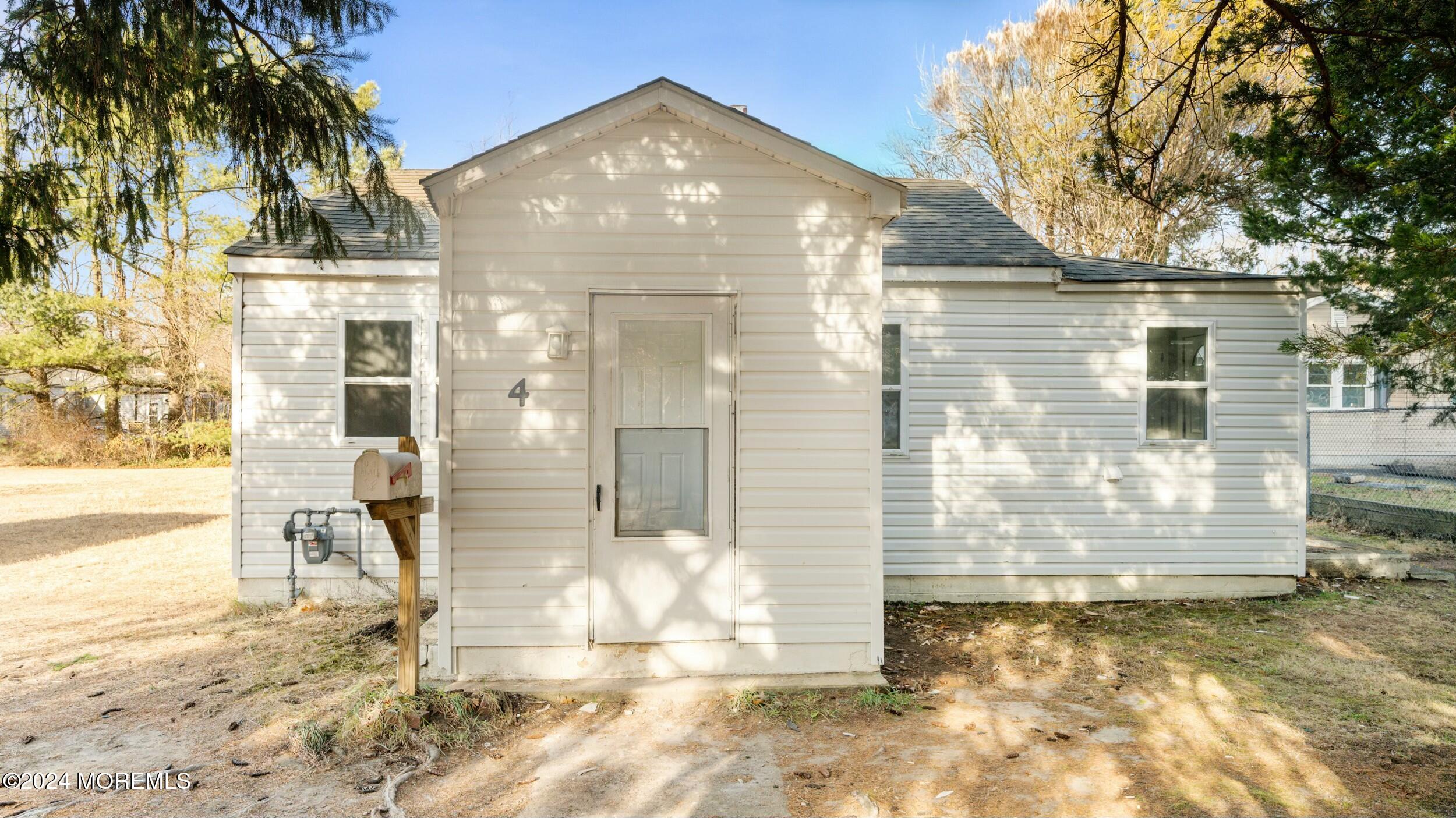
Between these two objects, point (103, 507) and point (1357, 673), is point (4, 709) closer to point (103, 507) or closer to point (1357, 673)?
point (1357, 673)

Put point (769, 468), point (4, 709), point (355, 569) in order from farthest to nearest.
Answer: point (355, 569) → point (769, 468) → point (4, 709)

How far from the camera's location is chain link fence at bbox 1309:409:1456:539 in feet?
32.6

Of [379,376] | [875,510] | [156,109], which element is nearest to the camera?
[156,109]

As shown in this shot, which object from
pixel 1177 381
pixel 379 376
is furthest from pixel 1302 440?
pixel 379 376

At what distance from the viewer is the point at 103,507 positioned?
12727 mm

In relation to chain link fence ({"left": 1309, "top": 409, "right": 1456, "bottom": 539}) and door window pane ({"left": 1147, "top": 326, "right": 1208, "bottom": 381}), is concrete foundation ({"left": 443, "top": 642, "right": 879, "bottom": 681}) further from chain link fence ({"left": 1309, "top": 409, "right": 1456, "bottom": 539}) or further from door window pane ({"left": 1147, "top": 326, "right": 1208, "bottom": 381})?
chain link fence ({"left": 1309, "top": 409, "right": 1456, "bottom": 539})

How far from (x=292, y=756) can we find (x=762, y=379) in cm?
325

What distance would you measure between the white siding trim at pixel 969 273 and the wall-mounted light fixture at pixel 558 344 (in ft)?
11.5

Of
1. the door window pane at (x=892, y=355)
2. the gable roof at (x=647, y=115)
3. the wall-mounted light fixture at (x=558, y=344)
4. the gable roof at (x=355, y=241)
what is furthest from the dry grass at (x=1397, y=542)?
the gable roof at (x=355, y=241)

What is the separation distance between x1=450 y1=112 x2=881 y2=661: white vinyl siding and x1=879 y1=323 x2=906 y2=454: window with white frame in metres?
2.40

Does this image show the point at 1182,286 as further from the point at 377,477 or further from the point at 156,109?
the point at 156,109

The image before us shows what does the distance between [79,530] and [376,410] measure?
7259mm

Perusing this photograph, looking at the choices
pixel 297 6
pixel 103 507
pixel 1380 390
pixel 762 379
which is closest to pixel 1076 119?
pixel 1380 390

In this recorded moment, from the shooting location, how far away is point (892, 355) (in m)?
7.21
